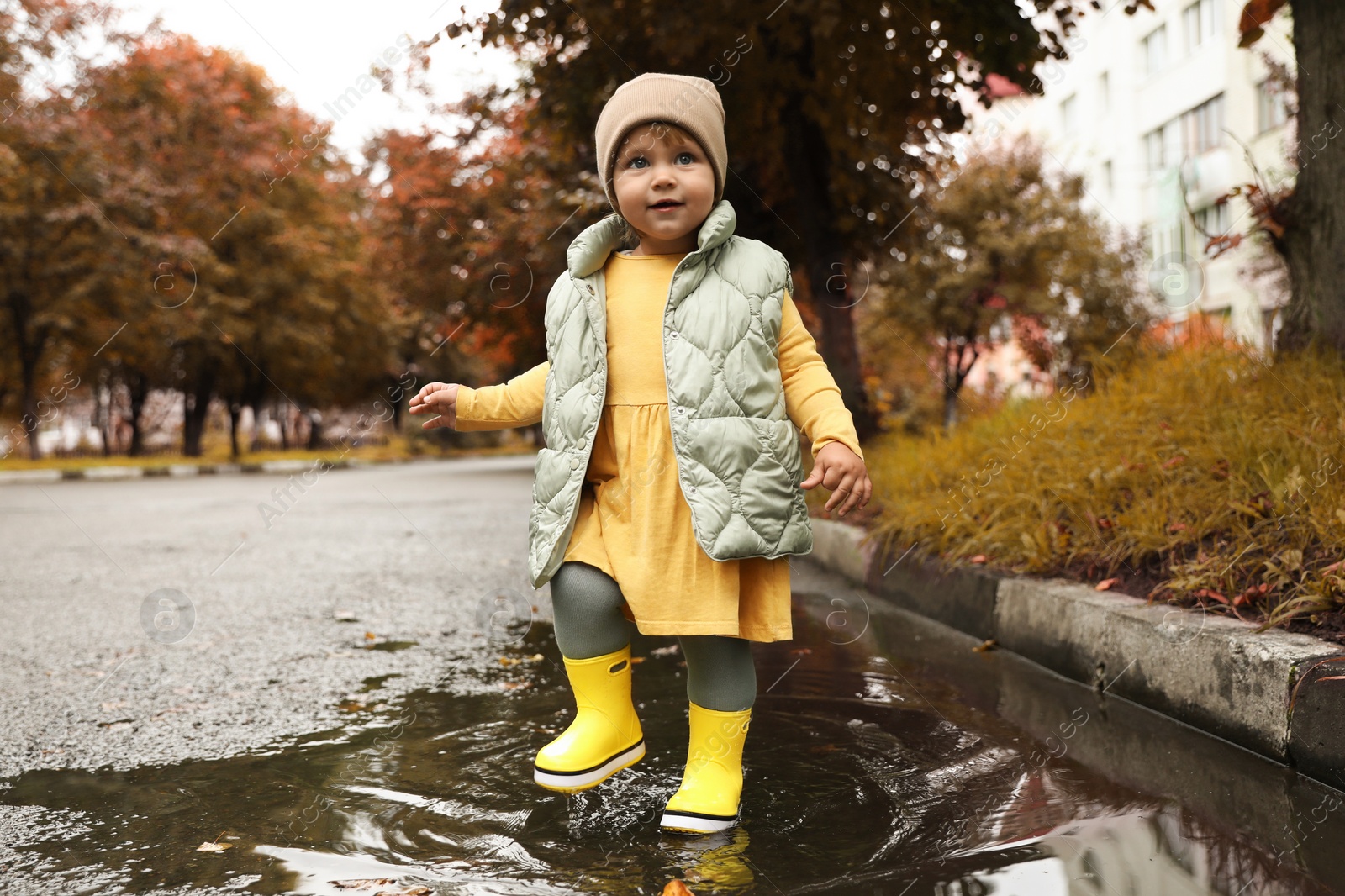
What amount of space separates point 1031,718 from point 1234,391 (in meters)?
2.17

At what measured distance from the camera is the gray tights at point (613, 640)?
8.13 ft

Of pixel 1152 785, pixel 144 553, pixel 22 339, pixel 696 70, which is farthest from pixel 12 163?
pixel 1152 785

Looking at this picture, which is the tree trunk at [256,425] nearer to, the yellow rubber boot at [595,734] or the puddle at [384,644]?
the puddle at [384,644]

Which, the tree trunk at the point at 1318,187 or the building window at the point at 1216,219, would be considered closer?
the tree trunk at the point at 1318,187

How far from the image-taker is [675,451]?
242cm

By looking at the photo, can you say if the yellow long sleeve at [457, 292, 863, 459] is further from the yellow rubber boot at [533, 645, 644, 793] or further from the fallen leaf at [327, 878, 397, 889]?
the fallen leaf at [327, 878, 397, 889]

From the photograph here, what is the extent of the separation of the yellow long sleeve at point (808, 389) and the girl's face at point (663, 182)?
30cm

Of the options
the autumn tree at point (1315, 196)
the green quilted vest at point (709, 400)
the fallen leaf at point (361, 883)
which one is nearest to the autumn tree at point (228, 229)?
the autumn tree at point (1315, 196)

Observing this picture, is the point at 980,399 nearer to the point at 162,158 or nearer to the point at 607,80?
the point at 607,80

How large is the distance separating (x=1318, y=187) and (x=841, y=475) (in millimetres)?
3674

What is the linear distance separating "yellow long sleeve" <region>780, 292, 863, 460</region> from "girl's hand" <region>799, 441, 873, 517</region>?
0.04 metres

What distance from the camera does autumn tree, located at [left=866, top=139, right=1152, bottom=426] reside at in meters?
24.4

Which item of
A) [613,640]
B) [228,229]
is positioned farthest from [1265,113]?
[613,640]

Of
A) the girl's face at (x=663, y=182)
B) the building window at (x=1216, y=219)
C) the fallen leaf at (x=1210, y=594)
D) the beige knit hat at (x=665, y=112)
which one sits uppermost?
the building window at (x=1216, y=219)
